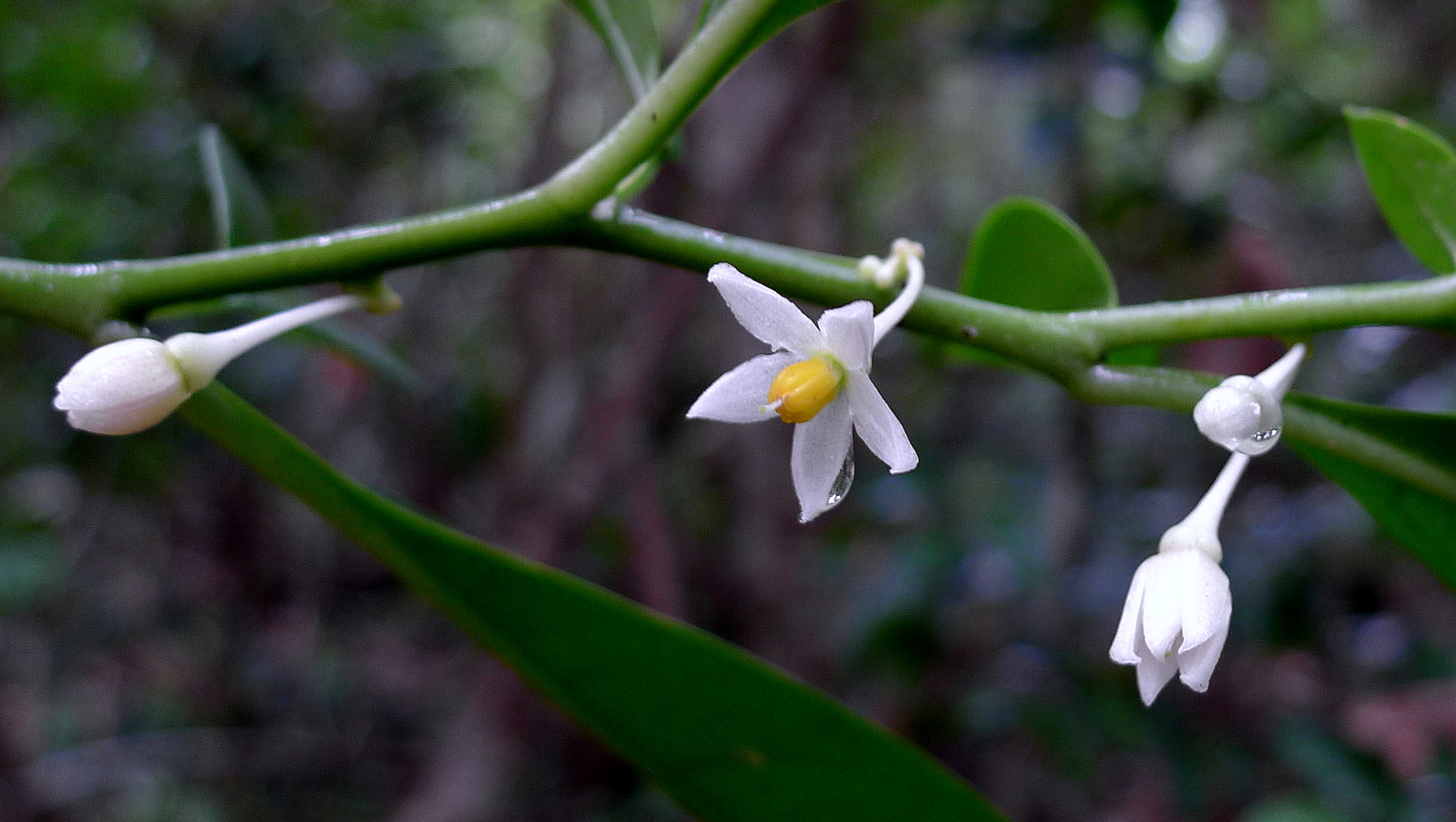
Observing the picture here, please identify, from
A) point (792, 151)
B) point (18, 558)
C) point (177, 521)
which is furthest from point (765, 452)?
point (177, 521)

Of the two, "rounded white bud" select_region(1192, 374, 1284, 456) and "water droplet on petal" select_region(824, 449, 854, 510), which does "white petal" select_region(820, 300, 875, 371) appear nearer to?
"water droplet on petal" select_region(824, 449, 854, 510)

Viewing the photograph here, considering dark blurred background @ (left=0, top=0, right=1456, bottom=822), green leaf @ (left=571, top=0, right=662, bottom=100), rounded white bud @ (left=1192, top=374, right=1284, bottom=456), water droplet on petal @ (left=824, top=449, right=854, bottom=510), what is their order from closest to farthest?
rounded white bud @ (left=1192, top=374, right=1284, bottom=456) < water droplet on petal @ (left=824, top=449, right=854, bottom=510) < green leaf @ (left=571, top=0, right=662, bottom=100) < dark blurred background @ (left=0, top=0, right=1456, bottom=822)

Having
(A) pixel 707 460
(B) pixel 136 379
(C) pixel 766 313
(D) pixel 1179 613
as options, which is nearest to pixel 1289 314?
(D) pixel 1179 613

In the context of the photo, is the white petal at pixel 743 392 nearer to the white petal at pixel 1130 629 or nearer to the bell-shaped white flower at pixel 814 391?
the bell-shaped white flower at pixel 814 391

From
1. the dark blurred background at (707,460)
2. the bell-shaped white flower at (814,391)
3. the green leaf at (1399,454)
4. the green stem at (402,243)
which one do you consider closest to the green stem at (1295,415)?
the green leaf at (1399,454)

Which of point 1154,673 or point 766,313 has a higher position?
point 766,313

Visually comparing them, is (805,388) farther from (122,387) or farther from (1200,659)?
(122,387)

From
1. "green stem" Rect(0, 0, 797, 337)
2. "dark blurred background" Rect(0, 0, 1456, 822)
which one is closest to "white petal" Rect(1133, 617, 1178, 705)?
"green stem" Rect(0, 0, 797, 337)
